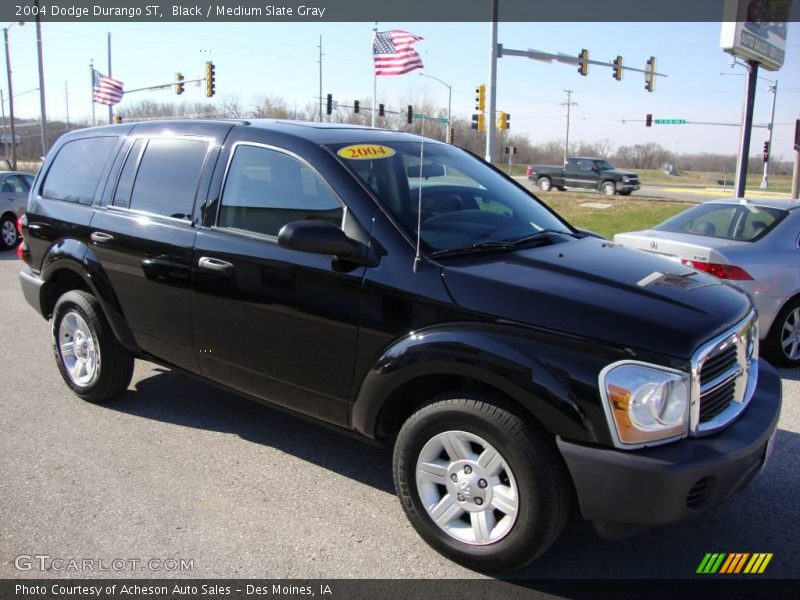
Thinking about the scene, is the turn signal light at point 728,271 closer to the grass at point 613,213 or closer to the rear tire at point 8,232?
the grass at point 613,213

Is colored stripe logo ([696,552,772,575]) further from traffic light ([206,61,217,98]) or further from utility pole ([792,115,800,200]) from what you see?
traffic light ([206,61,217,98])

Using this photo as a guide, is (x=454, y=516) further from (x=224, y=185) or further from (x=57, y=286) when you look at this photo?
(x=57, y=286)

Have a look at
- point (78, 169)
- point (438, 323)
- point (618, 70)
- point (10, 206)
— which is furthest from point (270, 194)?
point (618, 70)

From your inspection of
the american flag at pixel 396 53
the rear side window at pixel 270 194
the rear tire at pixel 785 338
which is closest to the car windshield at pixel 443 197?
the rear side window at pixel 270 194

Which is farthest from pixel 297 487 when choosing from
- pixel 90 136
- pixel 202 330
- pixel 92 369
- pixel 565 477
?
pixel 90 136

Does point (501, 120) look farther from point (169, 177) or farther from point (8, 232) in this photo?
point (169, 177)

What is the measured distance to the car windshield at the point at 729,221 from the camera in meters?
6.26

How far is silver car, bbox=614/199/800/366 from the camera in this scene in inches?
229

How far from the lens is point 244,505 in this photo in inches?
138

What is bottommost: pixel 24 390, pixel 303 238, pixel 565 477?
pixel 24 390

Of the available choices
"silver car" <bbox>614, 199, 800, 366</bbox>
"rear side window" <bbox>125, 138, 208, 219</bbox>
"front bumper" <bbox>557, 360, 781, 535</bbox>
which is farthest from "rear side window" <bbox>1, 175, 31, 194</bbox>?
"front bumper" <bbox>557, 360, 781, 535</bbox>

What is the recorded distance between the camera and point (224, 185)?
3.88 metres

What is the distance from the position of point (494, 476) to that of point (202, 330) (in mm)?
1940

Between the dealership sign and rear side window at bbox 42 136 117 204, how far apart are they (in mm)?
14045
